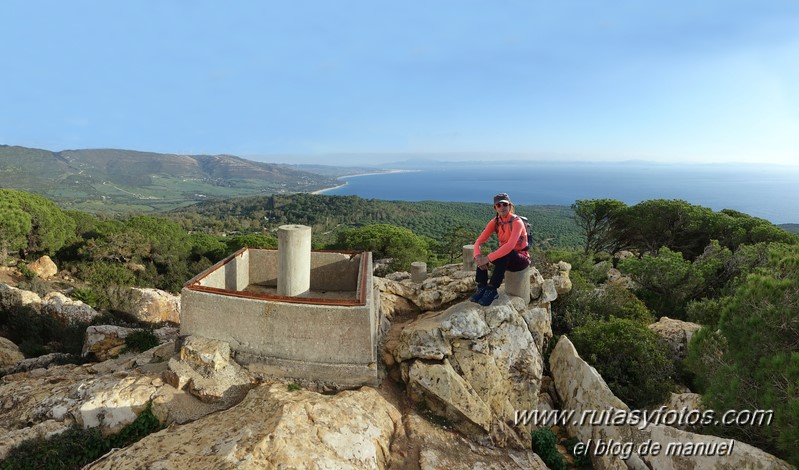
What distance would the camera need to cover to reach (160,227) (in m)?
32.5

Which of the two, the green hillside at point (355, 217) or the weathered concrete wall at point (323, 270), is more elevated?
the weathered concrete wall at point (323, 270)

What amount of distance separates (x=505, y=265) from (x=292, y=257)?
18.2ft

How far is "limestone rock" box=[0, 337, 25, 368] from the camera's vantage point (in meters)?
11.5

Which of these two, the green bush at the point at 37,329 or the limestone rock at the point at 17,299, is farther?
the limestone rock at the point at 17,299

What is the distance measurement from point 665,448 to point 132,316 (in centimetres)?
2023

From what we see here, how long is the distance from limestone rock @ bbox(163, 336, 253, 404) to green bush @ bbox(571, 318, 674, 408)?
944cm

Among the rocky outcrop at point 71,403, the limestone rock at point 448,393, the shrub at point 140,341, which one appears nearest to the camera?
the rocky outcrop at point 71,403

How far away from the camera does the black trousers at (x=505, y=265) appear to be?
895 centimetres

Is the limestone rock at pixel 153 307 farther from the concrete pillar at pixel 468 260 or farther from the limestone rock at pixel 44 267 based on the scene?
the concrete pillar at pixel 468 260

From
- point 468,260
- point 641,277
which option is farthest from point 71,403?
point 641,277

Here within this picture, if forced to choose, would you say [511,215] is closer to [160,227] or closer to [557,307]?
[557,307]

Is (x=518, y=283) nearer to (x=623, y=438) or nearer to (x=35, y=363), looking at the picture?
(x=623, y=438)

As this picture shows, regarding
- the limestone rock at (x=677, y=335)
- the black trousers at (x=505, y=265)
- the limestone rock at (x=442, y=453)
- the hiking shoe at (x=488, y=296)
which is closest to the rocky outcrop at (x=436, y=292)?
the black trousers at (x=505, y=265)

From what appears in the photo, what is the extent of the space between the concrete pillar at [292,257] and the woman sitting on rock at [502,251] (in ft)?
15.1
